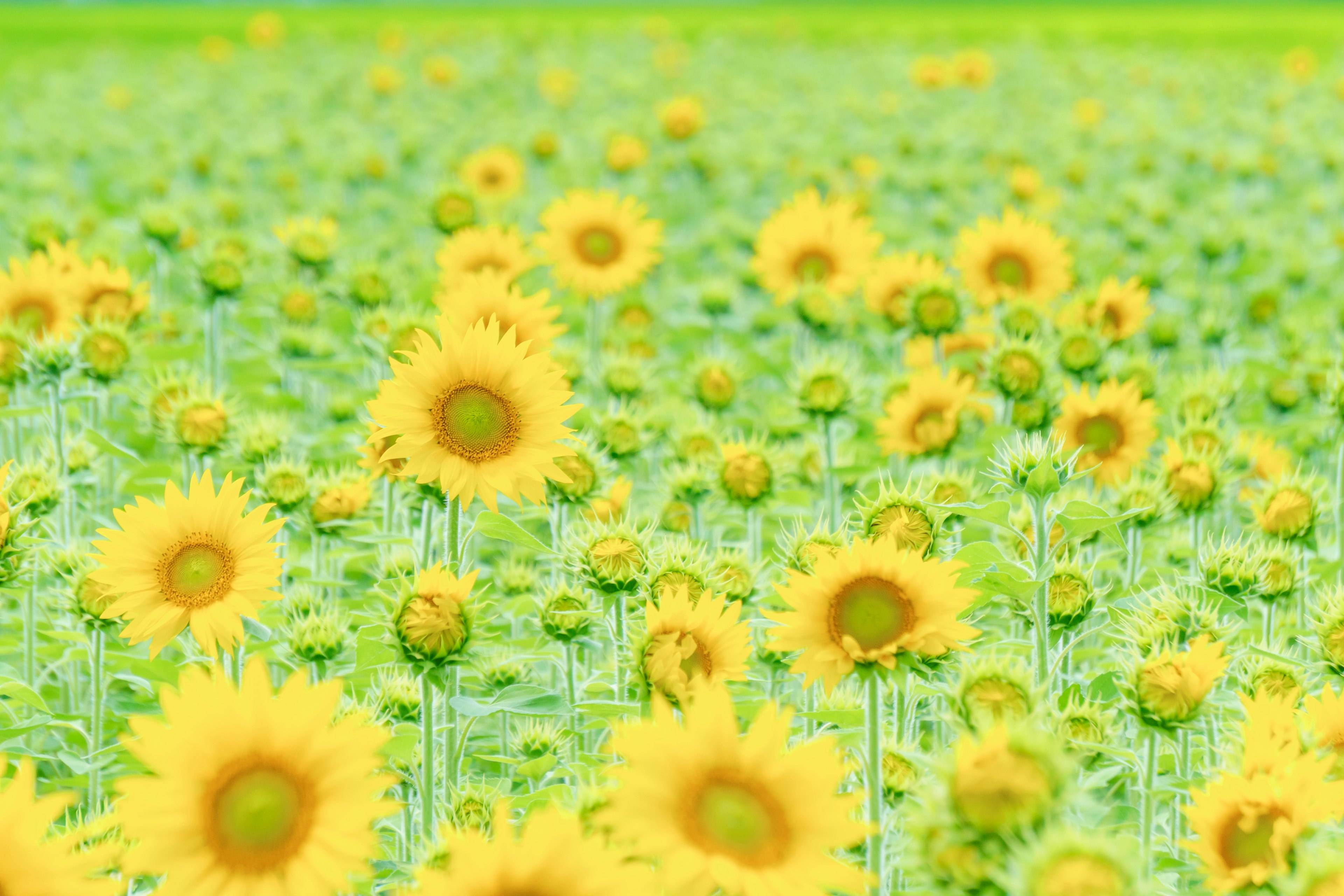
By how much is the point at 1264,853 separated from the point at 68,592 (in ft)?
7.55

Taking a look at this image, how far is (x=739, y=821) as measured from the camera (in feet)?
5.38

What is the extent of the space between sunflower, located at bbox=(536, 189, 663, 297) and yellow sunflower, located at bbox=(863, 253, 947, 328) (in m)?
0.89

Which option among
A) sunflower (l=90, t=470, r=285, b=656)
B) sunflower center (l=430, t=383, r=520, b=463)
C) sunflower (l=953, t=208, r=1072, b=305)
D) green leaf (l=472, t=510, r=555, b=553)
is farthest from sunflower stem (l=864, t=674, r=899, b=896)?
sunflower (l=953, t=208, r=1072, b=305)

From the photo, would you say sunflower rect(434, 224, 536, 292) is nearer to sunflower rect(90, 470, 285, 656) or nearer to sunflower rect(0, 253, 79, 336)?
sunflower rect(0, 253, 79, 336)

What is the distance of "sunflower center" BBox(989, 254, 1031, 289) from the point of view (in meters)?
4.82

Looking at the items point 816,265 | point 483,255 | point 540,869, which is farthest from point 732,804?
point 816,265

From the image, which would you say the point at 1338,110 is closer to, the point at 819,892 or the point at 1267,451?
the point at 1267,451

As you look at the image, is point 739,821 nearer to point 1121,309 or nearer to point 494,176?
point 1121,309

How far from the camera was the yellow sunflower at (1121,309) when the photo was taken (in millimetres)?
4395

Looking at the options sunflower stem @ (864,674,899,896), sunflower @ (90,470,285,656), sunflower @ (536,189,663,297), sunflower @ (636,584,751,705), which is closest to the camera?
sunflower stem @ (864,674,899,896)

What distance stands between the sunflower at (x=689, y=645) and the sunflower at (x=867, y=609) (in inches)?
4.9

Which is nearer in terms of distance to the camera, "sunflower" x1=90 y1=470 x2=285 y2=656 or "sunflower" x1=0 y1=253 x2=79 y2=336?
"sunflower" x1=90 y1=470 x2=285 y2=656

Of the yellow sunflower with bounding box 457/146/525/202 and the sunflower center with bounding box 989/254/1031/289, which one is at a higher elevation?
the yellow sunflower with bounding box 457/146/525/202

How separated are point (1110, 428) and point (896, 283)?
1.35 metres
